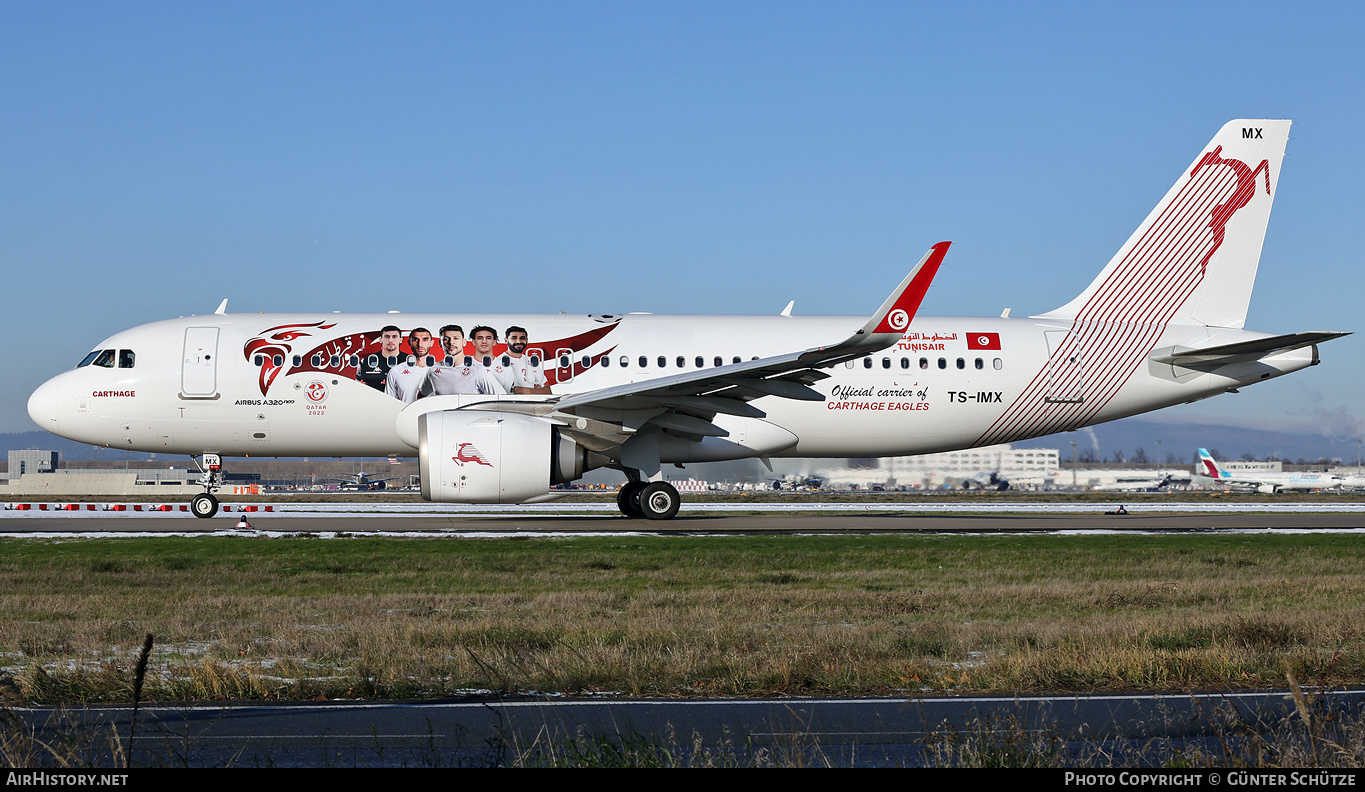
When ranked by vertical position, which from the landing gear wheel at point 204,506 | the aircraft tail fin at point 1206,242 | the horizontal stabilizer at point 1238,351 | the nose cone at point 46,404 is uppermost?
the aircraft tail fin at point 1206,242

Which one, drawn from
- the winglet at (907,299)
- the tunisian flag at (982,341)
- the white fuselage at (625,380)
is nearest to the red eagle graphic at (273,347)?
the white fuselage at (625,380)

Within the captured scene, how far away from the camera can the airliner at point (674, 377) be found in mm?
21250

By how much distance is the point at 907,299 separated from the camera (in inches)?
756

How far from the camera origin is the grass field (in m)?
7.62

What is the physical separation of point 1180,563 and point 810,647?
31.1 ft

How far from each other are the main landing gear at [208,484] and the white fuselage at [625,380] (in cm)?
30

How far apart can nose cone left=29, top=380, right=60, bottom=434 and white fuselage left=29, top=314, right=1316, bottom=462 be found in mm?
27

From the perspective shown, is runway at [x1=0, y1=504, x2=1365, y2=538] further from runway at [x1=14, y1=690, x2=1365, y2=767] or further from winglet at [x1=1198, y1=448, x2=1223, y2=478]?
winglet at [x1=1198, y1=448, x2=1223, y2=478]

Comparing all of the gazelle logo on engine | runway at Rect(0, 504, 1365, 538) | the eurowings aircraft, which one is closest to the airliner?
the gazelle logo on engine

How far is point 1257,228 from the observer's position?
25.2 m

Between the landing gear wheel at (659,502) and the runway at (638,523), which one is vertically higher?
the landing gear wheel at (659,502)

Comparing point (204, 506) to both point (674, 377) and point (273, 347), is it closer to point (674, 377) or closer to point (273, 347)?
point (273, 347)

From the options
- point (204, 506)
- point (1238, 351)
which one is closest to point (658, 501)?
point (204, 506)

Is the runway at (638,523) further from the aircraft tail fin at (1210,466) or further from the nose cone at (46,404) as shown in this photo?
the aircraft tail fin at (1210,466)
